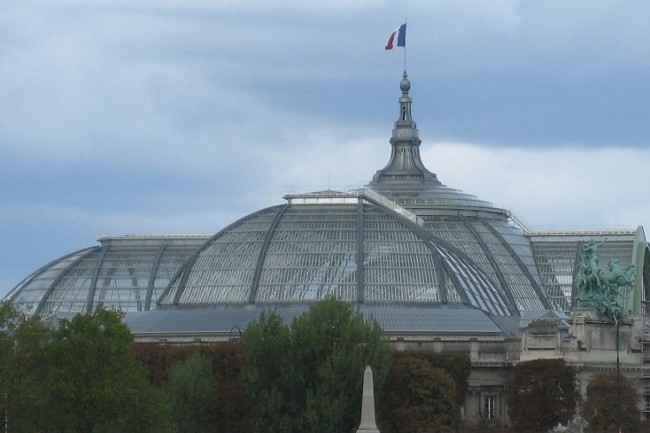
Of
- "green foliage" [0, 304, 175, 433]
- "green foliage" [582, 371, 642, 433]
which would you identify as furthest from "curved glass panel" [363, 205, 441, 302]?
"green foliage" [0, 304, 175, 433]

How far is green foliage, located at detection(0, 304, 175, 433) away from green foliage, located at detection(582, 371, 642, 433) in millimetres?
31757

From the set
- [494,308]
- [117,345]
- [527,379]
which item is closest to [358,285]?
[494,308]

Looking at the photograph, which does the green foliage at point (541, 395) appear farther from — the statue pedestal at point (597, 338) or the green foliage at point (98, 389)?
the green foliage at point (98, 389)

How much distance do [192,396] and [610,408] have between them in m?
23.2

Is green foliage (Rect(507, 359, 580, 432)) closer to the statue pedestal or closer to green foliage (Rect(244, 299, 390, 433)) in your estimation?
the statue pedestal

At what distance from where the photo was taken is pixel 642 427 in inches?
6511

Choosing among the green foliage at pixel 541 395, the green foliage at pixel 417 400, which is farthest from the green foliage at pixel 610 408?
the green foliage at pixel 417 400

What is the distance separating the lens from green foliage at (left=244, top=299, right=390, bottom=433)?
15800 centimetres

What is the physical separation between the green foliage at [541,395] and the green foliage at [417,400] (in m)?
5.39

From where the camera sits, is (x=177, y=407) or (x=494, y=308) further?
(x=494, y=308)

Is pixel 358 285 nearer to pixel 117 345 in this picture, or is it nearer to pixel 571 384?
pixel 571 384

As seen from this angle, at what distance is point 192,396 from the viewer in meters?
162

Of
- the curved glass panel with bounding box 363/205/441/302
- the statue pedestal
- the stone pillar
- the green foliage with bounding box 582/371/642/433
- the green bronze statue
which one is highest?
the curved glass panel with bounding box 363/205/441/302

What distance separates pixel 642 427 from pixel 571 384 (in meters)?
9.73
